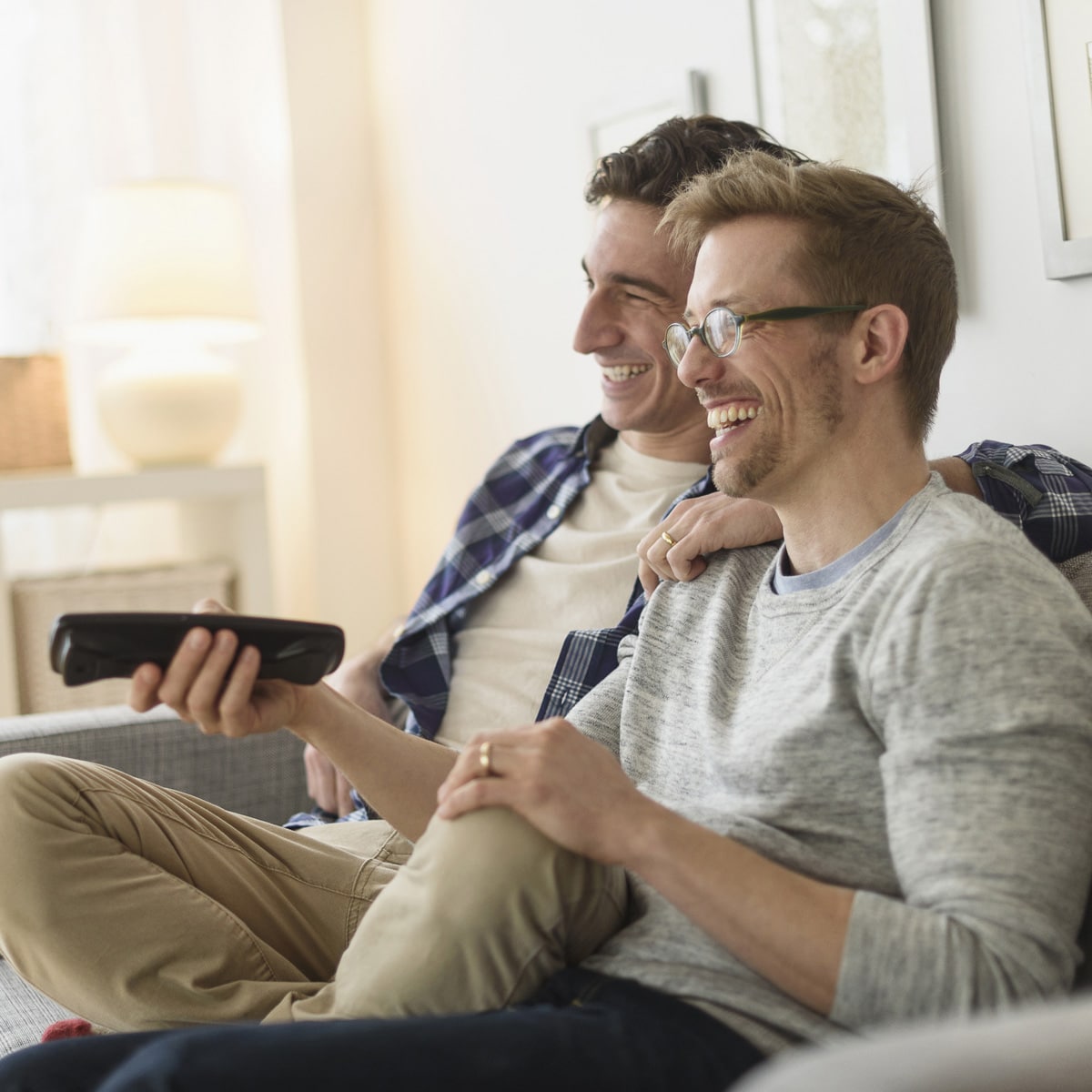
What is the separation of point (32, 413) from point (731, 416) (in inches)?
89.4

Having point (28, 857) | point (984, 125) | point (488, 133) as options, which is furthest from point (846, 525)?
point (488, 133)

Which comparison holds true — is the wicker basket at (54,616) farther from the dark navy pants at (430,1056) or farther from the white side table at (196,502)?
the dark navy pants at (430,1056)

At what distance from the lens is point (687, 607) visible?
1338 millimetres

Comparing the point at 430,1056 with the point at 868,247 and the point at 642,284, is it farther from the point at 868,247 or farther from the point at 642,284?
the point at 642,284

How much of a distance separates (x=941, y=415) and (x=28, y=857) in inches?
45.0

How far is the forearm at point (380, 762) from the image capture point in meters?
1.35

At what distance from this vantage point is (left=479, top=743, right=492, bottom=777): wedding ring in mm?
1068

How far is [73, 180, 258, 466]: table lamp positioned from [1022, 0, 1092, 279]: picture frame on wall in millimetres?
1921

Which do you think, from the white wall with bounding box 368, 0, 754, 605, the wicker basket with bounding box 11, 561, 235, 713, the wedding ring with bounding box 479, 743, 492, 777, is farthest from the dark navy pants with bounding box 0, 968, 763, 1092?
the wicker basket with bounding box 11, 561, 235, 713

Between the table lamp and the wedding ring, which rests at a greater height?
the table lamp

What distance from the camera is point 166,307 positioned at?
9.53 feet

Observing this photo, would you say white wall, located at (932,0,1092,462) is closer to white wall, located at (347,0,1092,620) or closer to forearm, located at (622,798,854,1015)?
white wall, located at (347,0,1092,620)

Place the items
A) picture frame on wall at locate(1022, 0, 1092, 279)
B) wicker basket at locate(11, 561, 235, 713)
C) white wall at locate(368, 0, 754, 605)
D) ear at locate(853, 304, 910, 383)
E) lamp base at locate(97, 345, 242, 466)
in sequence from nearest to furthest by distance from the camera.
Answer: ear at locate(853, 304, 910, 383) < picture frame on wall at locate(1022, 0, 1092, 279) < white wall at locate(368, 0, 754, 605) < wicker basket at locate(11, 561, 235, 713) < lamp base at locate(97, 345, 242, 466)

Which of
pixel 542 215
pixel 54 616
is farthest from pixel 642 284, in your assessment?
pixel 54 616
